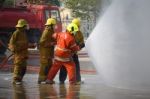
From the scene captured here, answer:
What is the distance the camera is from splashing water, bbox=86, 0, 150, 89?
1129 centimetres

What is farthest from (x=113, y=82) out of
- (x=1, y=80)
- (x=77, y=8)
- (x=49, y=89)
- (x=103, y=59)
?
(x=77, y=8)

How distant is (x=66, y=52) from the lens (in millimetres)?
12836

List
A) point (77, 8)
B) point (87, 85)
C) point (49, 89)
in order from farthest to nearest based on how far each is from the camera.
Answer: point (77, 8)
point (87, 85)
point (49, 89)

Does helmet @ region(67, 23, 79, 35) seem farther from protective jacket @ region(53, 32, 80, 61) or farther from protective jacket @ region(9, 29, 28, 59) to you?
protective jacket @ region(9, 29, 28, 59)

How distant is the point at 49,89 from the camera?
1213cm

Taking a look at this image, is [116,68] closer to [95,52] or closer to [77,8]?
[95,52]

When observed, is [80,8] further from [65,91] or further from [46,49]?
[65,91]

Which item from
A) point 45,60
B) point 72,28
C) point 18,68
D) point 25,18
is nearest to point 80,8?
point 25,18

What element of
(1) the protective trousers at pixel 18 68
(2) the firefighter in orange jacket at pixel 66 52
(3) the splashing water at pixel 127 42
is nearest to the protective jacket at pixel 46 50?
(2) the firefighter in orange jacket at pixel 66 52

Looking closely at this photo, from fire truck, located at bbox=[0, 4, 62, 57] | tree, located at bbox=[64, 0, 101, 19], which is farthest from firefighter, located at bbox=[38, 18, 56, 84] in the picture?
tree, located at bbox=[64, 0, 101, 19]

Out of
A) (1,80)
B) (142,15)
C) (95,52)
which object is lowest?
(1,80)

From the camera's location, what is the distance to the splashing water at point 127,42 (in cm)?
1129

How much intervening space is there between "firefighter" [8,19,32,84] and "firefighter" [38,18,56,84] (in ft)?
1.21

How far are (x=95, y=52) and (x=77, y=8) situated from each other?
121 feet
